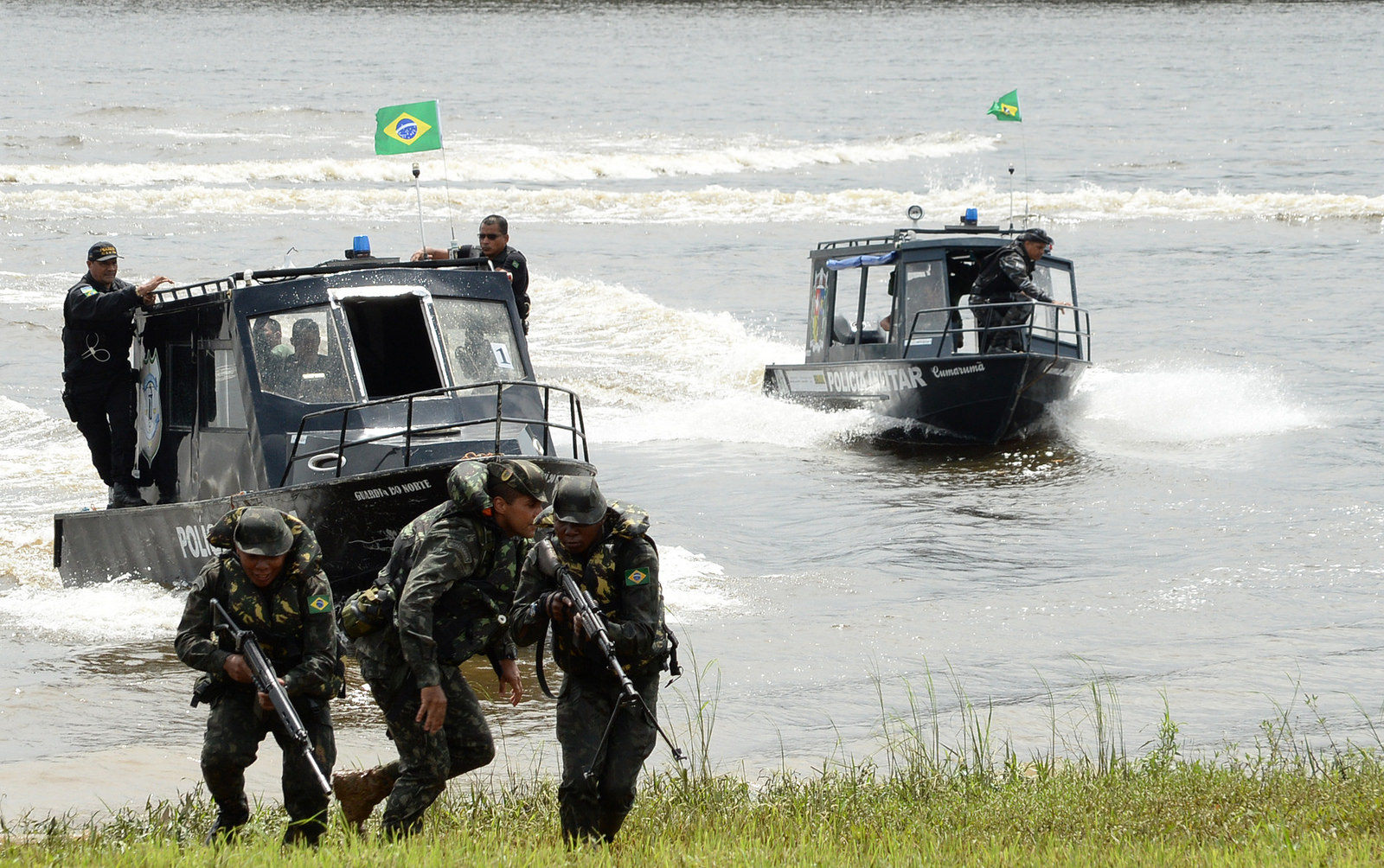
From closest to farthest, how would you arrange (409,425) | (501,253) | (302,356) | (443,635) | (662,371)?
1. (443,635)
2. (409,425)
3. (302,356)
4. (501,253)
5. (662,371)

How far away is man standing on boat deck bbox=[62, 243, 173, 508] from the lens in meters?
11.7

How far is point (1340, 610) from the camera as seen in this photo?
11.5 metres

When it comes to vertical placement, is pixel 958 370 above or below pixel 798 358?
above

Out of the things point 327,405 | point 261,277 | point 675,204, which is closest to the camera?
point 327,405

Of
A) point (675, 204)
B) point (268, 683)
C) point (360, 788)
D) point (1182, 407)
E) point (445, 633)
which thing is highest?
point (675, 204)

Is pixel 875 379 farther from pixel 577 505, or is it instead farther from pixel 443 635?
pixel 577 505

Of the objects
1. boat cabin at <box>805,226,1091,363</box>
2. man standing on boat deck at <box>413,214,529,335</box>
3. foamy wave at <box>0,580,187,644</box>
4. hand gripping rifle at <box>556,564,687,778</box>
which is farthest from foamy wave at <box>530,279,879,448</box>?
hand gripping rifle at <box>556,564,687,778</box>

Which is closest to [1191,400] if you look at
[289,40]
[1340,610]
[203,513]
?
[1340,610]

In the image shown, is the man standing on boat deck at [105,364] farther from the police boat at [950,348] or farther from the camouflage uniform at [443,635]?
the police boat at [950,348]

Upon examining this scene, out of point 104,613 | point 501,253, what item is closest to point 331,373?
point 104,613

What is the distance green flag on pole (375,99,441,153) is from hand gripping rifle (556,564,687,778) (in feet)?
28.0

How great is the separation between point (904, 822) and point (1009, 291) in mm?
11698

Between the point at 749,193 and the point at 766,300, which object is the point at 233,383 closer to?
the point at 766,300

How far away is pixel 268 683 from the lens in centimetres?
625
